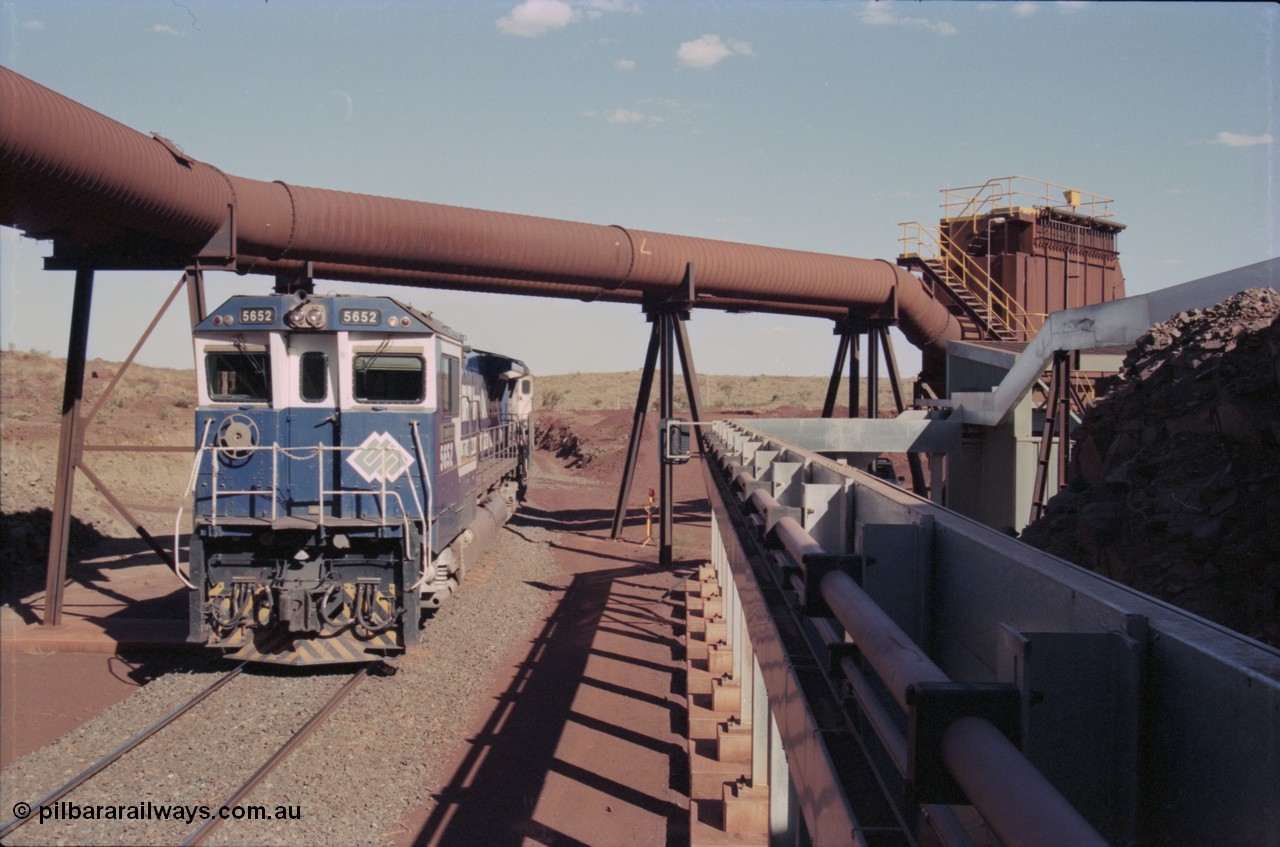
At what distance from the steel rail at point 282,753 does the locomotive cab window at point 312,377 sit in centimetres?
319

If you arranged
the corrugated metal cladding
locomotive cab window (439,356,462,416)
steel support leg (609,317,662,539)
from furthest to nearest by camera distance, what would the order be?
1. steel support leg (609,317,662,539)
2. the corrugated metal cladding
3. locomotive cab window (439,356,462,416)

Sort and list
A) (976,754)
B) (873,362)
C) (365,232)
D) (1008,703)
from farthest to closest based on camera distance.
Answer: (873,362)
(365,232)
(1008,703)
(976,754)

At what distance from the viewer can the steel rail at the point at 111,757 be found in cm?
664

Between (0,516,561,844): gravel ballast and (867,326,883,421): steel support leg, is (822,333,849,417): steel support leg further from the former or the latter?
(0,516,561,844): gravel ballast

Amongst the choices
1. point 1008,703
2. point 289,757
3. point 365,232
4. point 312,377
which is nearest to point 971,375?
point 365,232

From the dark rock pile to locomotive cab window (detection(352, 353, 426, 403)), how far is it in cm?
676

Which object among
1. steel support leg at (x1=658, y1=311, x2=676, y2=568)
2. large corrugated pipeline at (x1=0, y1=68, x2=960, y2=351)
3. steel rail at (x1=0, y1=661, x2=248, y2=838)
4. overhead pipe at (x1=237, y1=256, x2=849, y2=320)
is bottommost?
steel rail at (x1=0, y1=661, x2=248, y2=838)

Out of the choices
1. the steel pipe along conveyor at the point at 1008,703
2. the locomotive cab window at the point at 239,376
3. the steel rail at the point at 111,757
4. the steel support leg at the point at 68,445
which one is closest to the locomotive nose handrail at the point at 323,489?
the locomotive cab window at the point at 239,376

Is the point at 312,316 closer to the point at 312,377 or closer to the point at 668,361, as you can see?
the point at 312,377

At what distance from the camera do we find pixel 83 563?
1795cm

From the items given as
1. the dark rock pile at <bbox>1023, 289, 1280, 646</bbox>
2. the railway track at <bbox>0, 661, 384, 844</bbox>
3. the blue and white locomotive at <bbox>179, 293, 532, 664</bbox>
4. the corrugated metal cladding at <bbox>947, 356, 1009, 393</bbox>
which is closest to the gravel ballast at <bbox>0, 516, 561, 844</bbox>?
the railway track at <bbox>0, 661, 384, 844</bbox>

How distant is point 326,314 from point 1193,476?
337 inches

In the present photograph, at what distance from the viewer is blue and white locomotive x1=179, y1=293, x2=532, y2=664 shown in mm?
10406

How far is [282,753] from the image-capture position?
8.08 meters
